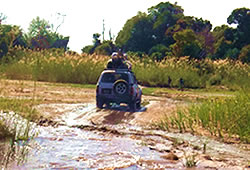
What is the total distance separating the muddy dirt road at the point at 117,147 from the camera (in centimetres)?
680

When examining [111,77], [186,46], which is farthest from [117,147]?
[186,46]

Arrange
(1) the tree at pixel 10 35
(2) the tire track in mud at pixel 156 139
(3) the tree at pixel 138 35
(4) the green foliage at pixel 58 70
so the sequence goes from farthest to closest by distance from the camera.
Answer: (3) the tree at pixel 138 35 < (4) the green foliage at pixel 58 70 < (1) the tree at pixel 10 35 < (2) the tire track in mud at pixel 156 139

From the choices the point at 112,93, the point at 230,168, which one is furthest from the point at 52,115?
the point at 230,168

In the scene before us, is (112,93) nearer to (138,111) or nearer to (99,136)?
(138,111)

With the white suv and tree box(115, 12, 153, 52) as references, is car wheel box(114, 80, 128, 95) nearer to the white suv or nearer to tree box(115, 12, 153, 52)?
the white suv

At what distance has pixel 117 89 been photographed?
45.5ft

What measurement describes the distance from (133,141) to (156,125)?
2216mm

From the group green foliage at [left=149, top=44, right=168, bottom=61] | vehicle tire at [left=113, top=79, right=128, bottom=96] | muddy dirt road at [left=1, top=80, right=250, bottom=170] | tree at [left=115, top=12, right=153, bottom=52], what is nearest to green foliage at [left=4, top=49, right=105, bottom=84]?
vehicle tire at [left=113, top=79, right=128, bottom=96]

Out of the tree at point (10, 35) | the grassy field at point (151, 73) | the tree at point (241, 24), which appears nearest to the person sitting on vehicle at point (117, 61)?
the grassy field at point (151, 73)

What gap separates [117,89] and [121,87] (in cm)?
15

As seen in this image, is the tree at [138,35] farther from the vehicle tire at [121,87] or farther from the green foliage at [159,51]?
the vehicle tire at [121,87]

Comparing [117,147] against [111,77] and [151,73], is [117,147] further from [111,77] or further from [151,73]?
[151,73]

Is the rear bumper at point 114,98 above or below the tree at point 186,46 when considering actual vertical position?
below

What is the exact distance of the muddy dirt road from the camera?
680 centimetres
